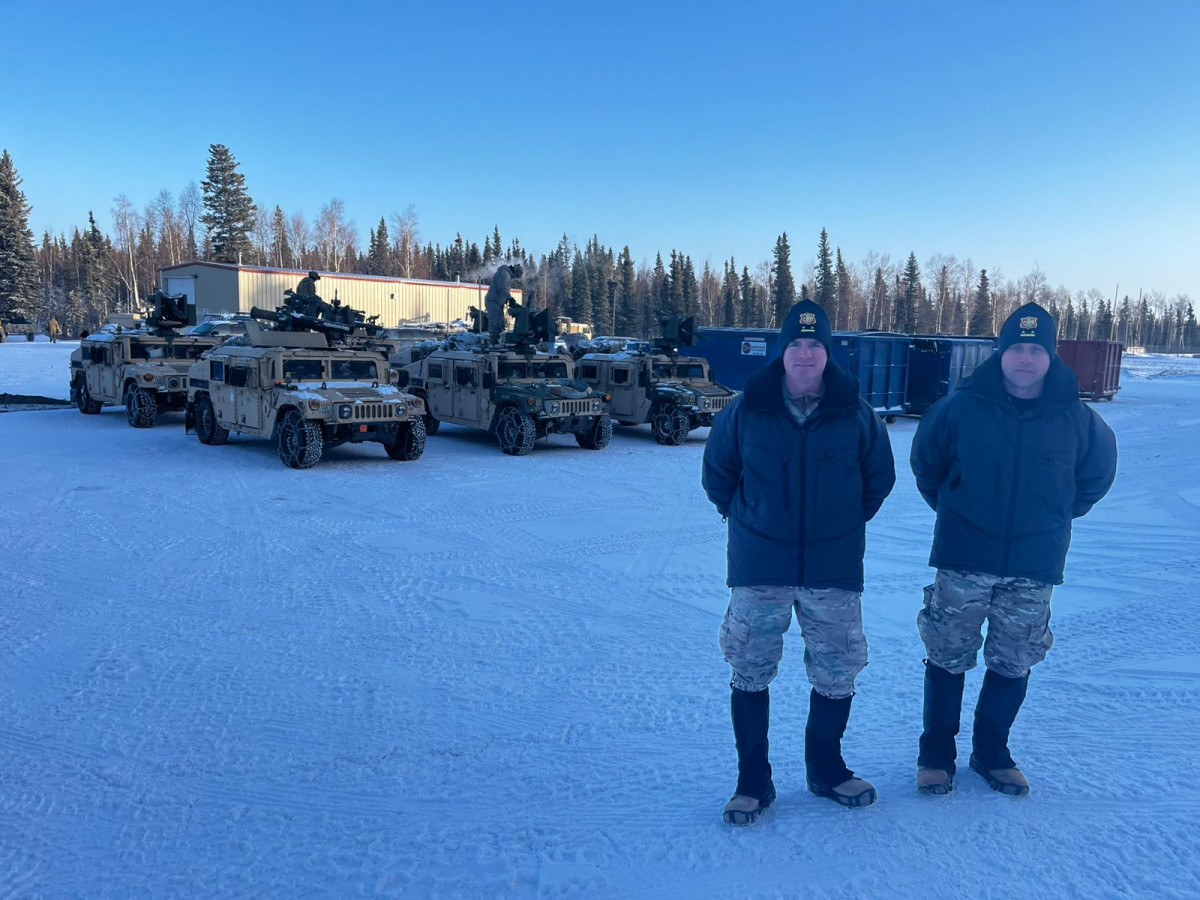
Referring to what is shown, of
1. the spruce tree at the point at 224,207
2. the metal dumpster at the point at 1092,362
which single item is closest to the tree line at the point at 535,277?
the spruce tree at the point at 224,207

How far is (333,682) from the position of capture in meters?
4.56

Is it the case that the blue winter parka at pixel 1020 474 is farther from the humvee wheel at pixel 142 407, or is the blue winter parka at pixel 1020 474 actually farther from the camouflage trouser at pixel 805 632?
the humvee wheel at pixel 142 407

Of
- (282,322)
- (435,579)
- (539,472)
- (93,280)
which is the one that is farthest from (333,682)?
(93,280)

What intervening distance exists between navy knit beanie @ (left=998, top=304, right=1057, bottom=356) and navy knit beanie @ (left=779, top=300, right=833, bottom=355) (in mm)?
697

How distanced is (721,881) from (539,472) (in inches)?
354

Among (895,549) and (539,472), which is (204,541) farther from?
(895,549)

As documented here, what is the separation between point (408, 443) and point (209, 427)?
11.4ft

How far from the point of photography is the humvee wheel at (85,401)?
57.0ft

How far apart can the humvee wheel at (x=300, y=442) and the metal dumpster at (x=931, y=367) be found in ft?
54.5

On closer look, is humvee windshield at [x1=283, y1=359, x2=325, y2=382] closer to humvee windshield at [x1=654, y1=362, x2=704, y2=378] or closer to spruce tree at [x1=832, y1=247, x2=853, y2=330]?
humvee windshield at [x1=654, y1=362, x2=704, y2=378]

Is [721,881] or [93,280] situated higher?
[93,280]

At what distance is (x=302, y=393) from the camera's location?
11.5m

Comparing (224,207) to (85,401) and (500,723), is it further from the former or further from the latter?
(500,723)

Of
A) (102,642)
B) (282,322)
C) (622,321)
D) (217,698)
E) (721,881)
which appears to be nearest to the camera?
(721,881)
